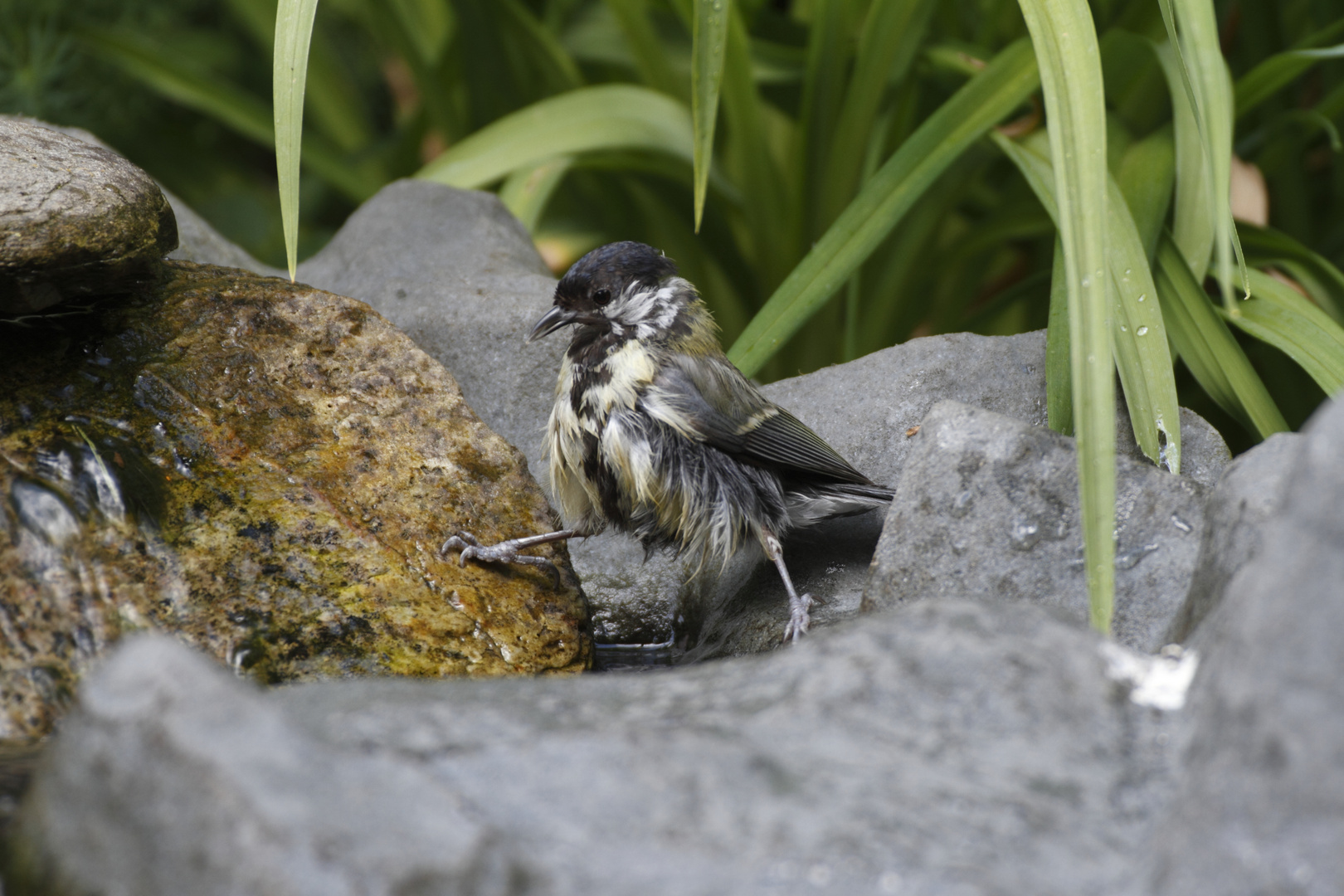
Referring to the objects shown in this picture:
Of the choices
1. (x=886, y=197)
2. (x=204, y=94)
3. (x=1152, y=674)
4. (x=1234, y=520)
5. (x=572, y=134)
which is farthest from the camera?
(x=204, y=94)

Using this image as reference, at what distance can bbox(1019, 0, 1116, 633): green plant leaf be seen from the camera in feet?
5.51

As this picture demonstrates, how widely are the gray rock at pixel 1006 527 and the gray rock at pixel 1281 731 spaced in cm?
88

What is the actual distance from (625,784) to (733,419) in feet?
5.00

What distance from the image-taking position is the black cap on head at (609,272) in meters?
2.76

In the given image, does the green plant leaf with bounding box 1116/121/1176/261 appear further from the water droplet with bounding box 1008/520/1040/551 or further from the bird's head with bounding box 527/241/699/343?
the bird's head with bounding box 527/241/699/343

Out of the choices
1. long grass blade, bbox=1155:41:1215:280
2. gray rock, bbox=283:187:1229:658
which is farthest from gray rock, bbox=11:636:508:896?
long grass blade, bbox=1155:41:1215:280

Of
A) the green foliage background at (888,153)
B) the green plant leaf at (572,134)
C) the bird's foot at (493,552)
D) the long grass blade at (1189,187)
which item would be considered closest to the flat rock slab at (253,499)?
the bird's foot at (493,552)

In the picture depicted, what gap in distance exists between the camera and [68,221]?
6.83 feet

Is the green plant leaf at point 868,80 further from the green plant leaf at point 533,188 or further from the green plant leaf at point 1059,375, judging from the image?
the green plant leaf at point 1059,375

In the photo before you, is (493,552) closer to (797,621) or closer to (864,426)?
(797,621)

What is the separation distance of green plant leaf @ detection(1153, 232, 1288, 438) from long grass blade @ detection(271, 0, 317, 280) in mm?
2171

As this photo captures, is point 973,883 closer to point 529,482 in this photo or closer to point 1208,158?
point 1208,158

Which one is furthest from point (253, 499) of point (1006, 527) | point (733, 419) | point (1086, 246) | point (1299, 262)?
point (1299, 262)

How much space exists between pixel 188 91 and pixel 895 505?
3.77 meters
